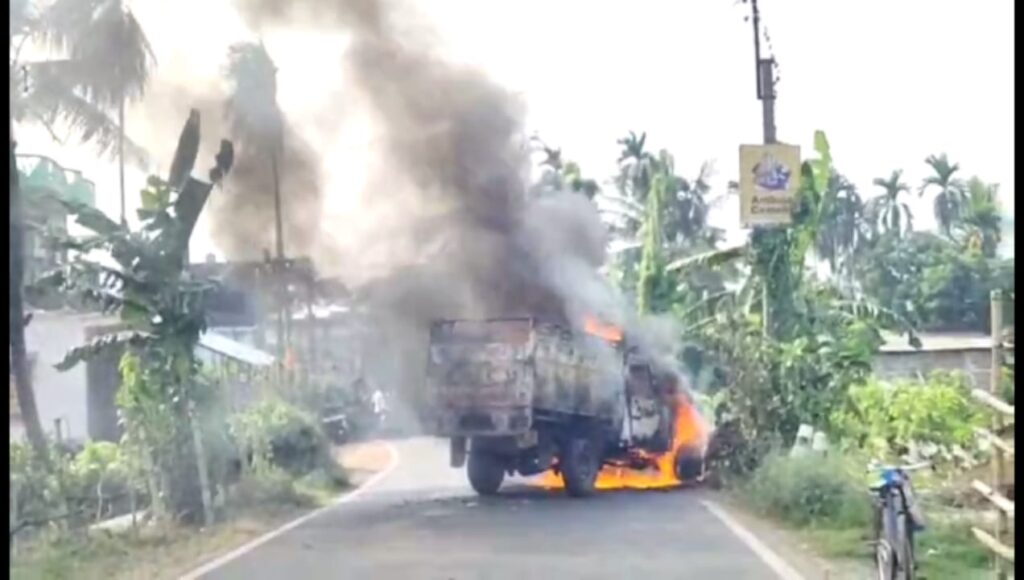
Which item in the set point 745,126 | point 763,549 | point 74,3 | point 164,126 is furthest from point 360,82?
point 763,549

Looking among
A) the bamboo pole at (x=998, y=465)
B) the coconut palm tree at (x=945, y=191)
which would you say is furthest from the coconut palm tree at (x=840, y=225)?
the bamboo pole at (x=998, y=465)

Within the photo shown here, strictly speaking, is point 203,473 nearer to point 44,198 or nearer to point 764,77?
point 44,198

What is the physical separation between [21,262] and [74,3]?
1.61 ft

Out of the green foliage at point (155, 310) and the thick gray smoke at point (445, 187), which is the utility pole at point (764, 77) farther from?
the green foliage at point (155, 310)

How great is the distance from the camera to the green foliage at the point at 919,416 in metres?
2.77

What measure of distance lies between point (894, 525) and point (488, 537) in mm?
741

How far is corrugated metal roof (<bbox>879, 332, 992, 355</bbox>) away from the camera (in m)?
2.79

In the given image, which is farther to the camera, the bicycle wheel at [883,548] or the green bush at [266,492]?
the green bush at [266,492]

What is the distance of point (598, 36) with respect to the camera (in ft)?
9.40

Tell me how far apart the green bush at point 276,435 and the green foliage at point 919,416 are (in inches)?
40.1

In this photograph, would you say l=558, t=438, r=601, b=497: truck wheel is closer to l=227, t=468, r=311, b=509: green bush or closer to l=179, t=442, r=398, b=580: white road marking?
l=179, t=442, r=398, b=580: white road marking

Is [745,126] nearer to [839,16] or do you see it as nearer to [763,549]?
[839,16]

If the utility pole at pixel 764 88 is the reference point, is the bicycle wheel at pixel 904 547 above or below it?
below

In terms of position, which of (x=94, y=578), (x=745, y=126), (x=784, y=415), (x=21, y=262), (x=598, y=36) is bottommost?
(x=94, y=578)
